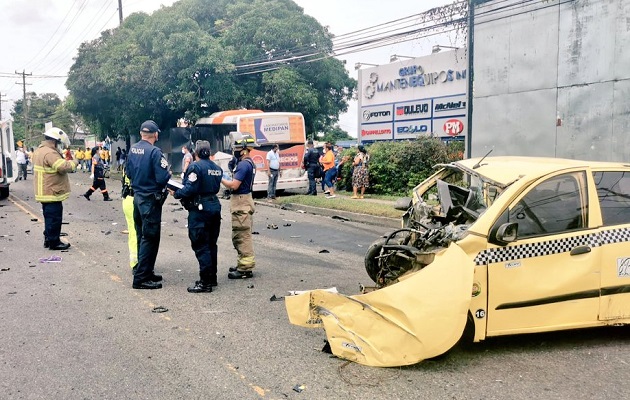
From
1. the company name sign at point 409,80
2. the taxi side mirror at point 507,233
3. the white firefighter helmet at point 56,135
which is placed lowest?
the taxi side mirror at point 507,233

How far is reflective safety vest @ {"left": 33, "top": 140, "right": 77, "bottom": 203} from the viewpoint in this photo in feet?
30.6

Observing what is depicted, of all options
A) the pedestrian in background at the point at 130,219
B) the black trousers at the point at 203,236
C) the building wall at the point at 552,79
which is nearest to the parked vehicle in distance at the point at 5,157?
the pedestrian in background at the point at 130,219

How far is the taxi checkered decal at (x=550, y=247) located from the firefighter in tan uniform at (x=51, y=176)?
23.3 ft

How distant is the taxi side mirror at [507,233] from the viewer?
453 centimetres

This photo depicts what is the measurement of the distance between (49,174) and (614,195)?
8166 millimetres

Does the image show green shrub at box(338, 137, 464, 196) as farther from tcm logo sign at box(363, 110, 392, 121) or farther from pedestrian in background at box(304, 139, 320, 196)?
tcm logo sign at box(363, 110, 392, 121)

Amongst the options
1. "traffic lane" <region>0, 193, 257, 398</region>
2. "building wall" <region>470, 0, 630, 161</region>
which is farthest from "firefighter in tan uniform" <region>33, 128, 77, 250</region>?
"building wall" <region>470, 0, 630, 161</region>

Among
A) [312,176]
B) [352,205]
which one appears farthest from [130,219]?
[312,176]

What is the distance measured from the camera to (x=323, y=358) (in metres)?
4.66

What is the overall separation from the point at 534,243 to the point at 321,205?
11019 mm

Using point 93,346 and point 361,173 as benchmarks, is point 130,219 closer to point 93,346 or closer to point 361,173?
point 93,346

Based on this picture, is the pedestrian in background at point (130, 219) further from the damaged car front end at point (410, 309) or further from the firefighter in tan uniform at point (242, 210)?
the damaged car front end at point (410, 309)

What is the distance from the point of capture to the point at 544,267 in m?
4.69

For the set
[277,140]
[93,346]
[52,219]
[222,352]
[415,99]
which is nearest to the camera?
[222,352]
